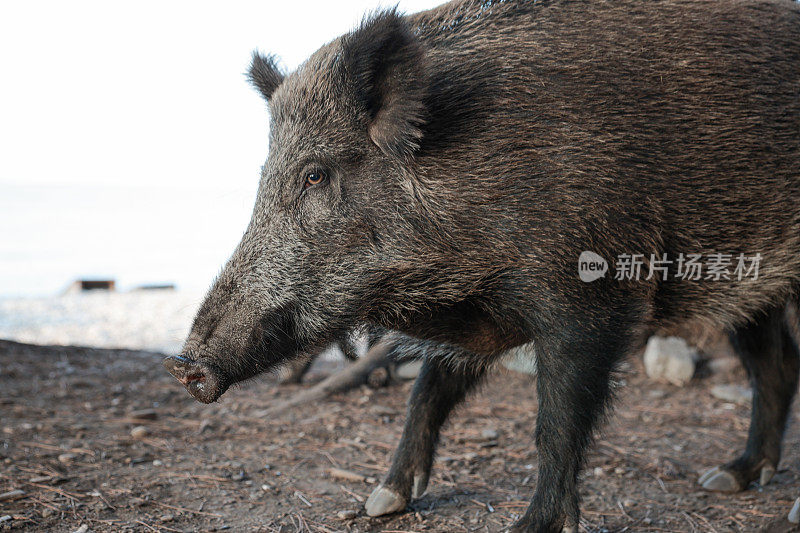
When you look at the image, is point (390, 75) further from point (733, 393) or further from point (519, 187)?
point (733, 393)

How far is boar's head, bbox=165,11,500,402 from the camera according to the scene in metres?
2.51

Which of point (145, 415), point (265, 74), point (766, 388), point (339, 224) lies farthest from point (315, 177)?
point (766, 388)

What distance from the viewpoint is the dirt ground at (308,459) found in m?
3.00

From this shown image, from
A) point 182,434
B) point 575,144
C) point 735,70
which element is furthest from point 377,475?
point 735,70

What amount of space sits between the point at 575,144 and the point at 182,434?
290cm

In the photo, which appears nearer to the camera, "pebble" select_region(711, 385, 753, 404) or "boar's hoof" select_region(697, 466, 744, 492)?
"boar's hoof" select_region(697, 466, 744, 492)

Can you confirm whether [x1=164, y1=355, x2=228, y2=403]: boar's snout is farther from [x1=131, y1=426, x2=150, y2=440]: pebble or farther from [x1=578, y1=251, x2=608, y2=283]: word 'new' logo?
[x1=131, y1=426, x2=150, y2=440]: pebble

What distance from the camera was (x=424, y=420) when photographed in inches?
128

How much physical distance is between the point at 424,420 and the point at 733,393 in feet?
9.96

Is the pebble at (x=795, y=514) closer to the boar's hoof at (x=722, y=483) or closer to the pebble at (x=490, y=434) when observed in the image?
the boar's hoof at (x=722, y=483)

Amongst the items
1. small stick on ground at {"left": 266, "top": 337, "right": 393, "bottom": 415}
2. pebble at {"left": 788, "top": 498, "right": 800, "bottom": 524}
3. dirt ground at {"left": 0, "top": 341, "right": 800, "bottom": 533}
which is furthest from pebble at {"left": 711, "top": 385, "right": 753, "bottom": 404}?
small stick on ground at {"left": 266, "top": 337, "right": 393, "bottom": 415}

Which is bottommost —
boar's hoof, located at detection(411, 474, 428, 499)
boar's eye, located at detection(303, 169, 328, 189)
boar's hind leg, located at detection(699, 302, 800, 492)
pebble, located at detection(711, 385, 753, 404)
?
boar's hoof, located at detection(411, 474, 428, 499)

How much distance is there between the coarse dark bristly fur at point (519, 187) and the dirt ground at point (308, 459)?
53 cm

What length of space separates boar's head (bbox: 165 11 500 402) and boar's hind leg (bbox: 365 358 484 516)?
25.8 inches
